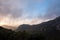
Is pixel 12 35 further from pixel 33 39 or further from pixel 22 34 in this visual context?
pixel 33 39

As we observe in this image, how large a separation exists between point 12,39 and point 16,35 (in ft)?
15.3

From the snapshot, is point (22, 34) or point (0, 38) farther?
point (22, 34)

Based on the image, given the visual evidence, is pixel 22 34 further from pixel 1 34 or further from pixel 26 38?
pixel 1 34

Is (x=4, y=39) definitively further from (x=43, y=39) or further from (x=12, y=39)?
(x=43, y=39)

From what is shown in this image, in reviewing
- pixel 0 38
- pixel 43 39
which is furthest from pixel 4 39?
pixel 43 39

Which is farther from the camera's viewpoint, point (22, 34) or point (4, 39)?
point (22, 34)

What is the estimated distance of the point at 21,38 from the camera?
238ft

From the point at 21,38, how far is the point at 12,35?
5454mm

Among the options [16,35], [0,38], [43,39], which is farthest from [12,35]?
→ [43,39]

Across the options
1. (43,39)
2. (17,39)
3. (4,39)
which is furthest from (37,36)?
(4,39)

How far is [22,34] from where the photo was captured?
7706cm

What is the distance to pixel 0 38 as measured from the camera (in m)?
70.4

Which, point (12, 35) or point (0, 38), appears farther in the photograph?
point (12, 35)

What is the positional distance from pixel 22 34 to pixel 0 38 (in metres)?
11.4
